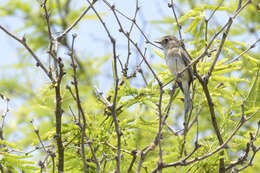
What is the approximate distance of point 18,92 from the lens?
603cm

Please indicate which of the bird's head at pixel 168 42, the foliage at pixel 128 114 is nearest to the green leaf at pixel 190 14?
the foliage at pixel 128 114

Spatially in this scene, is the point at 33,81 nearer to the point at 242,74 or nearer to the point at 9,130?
the point at 9,130

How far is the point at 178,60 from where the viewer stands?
617 cm

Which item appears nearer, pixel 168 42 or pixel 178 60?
pixel 178 60

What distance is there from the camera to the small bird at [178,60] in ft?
17.8

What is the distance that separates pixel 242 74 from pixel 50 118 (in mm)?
3017

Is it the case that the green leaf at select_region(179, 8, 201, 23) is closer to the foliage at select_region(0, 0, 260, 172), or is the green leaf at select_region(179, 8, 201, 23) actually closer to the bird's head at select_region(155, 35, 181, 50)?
the foliage at select_region(0, 0, 260, 172)

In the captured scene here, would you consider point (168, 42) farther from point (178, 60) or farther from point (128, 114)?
point (128, 114)

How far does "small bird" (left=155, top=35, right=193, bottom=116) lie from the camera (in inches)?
214

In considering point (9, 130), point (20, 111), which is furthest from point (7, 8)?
point (20, 111)

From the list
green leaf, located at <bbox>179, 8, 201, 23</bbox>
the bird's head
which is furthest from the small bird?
green leaf, located at <bbox>179, 8, 201, 23</bbox>

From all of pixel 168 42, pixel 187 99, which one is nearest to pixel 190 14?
pixel 187 99

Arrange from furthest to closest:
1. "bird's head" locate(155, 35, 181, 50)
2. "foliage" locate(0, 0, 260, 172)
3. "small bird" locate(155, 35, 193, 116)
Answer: "bird's head" locate(155, 35, 181, 50)
"small bird" locate(155, 35, 193, 116)
"foliage" locate(0, 0, 260, 172)

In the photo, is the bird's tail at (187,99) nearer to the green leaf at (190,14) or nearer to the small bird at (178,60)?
the small bird at (178,60)
